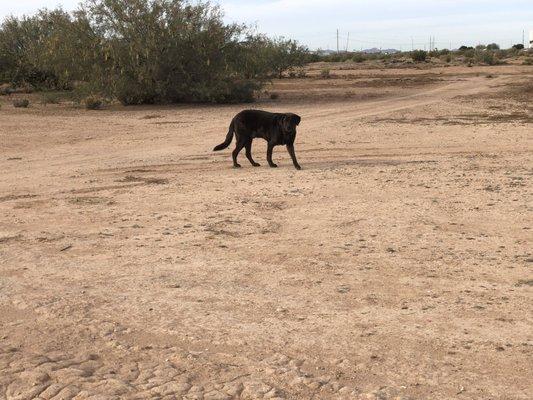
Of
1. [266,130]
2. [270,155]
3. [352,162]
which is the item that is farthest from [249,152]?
[352,162]

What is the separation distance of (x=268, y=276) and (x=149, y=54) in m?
20.6

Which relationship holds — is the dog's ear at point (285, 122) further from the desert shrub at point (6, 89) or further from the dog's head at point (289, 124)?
the desert shrub at point (6, 89)

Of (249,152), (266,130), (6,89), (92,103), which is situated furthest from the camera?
(6,89)

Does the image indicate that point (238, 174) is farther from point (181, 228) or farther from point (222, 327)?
point (222, 327)

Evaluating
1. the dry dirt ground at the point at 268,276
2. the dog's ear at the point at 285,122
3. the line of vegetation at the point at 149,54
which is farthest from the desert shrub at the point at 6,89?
the dog's ear at the point at 285,122

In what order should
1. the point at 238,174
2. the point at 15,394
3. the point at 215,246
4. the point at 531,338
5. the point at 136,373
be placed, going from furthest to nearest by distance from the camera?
the point at 238,174
the point at 215,246
the point at 531,338
the point at 136,373
the point at 15,394

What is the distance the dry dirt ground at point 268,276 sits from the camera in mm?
4715

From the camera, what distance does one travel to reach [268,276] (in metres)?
6.82

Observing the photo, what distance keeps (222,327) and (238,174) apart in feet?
23.7

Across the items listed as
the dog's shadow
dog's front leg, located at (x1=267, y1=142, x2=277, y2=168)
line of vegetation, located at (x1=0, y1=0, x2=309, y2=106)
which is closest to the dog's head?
dog's front leg, located at (x1=267, y1=142, x2=277, y2=168)

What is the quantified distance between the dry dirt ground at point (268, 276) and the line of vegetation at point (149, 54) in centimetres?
1203

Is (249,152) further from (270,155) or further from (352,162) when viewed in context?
(352,162)

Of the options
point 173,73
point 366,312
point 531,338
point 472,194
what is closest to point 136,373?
point 366,312

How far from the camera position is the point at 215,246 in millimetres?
7863
